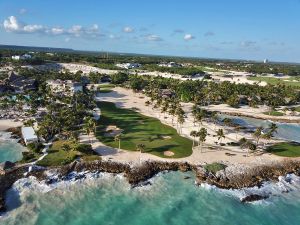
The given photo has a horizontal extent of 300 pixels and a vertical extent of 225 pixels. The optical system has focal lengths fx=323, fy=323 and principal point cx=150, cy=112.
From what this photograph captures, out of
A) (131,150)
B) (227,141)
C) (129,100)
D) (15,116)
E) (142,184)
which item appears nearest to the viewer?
(142,184)

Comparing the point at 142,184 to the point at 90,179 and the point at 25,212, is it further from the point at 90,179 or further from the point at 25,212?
the point at 25,212

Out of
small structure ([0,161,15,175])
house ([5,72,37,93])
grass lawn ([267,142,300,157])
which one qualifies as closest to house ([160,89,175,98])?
house ([5,72,37,93])

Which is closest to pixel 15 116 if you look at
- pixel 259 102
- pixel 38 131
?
pixel 38 131

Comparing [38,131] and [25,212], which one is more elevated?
[38,131]

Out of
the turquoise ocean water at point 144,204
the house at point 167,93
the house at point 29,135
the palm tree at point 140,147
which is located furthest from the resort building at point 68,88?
the turquoise ocean water at point 144,204

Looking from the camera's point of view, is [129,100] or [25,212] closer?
[25,212]

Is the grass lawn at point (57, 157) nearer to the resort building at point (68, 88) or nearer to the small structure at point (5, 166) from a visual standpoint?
the small structure at point (5, 166)

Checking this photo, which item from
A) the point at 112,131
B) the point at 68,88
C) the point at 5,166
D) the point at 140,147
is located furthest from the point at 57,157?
the point at 68,88
